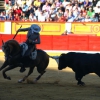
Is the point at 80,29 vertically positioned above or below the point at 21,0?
below

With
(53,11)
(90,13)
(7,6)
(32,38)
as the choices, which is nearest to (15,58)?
(32,38)

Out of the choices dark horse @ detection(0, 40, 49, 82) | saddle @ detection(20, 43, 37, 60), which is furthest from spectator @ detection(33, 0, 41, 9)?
saddle @ detection(20, 43, 37, 60)

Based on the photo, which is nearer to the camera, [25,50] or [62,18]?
[25,50]

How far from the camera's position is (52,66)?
1168cm

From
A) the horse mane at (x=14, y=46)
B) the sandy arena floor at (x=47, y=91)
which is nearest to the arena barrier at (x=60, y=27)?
the sandy arena floor at (x=47, y=91)

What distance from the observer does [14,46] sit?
24.2ft

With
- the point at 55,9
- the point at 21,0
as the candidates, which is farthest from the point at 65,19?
the point at 21,0

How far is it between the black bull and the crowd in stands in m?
9.28

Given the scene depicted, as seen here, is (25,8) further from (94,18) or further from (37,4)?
(94,18)

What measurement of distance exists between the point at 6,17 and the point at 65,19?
2.75 m

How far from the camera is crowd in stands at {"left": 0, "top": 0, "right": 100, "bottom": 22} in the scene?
16.9 m

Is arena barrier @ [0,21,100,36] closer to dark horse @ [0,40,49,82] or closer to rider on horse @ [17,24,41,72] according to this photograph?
dark horse @ [0,40,49,82]

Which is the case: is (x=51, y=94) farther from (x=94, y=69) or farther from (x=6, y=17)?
(x=6, y=17)

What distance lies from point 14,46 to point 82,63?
137 cm
